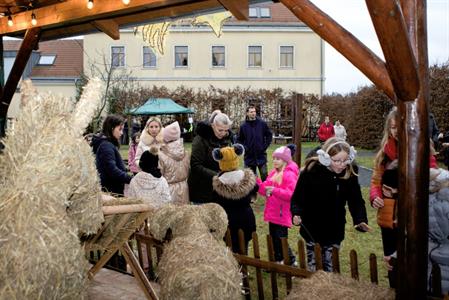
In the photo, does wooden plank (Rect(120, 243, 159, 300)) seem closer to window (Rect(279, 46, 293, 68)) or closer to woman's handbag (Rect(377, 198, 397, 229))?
woman's handbag (Rect(377, 198, 397, 229))

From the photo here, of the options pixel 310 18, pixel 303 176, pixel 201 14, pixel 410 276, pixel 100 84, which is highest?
pixel 201 14

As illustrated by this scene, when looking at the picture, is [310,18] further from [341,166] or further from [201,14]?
[201,14]

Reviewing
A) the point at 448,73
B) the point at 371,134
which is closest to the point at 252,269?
the point at 448,73

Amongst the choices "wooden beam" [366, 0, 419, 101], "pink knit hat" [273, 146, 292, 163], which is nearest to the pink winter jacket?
"pink knit hat" [273, 146, 292, 163]

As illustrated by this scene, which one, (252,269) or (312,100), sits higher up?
(312,100)

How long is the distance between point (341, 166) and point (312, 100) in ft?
77.9

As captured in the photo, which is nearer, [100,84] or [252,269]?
[100,84]

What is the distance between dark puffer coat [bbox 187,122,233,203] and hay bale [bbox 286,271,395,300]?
197 cm

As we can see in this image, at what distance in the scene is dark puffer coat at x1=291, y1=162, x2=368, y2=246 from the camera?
13.7ft

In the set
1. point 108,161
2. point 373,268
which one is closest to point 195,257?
point 373,268

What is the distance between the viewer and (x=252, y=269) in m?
5.02

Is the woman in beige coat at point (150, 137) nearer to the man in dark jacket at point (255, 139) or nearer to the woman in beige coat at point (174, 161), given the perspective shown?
the woman in beige coat at point (174, 161)

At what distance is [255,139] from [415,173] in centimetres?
642

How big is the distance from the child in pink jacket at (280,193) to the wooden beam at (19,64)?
330 centimetres
